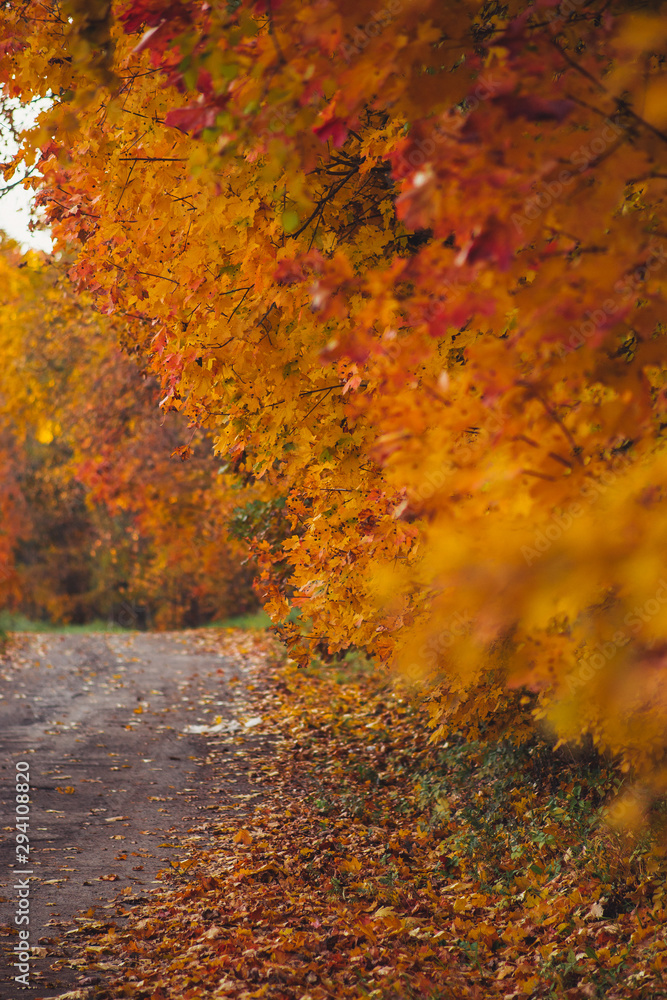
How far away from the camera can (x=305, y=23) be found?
88.3 inches

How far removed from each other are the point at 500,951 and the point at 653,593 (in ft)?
9.44

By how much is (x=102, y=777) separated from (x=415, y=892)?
3237 mm

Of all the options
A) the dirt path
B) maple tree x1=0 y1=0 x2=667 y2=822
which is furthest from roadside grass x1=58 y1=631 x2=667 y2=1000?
maple tree x1=0 y1=0 x2=667 y2=822

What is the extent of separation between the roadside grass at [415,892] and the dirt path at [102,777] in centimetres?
28

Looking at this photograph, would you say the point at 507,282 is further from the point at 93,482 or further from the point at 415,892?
the point at 93,482

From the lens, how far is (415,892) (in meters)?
4.91

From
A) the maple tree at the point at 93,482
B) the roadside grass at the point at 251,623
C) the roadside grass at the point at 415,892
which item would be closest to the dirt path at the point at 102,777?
the roadside grass at the point at 415,892

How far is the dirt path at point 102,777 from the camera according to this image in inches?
187

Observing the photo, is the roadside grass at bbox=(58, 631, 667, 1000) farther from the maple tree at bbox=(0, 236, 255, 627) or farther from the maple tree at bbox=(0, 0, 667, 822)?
the maple tree at bbox=(0, 236, 255, 627)

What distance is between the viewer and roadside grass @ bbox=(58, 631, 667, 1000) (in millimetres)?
3797

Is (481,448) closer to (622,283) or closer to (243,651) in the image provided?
(622,283)

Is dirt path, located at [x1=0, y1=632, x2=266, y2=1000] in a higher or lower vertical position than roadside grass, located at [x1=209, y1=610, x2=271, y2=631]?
lower

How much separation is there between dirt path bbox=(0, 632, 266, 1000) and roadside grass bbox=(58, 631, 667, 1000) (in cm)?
28

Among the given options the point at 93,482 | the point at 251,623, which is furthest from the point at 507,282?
the point at 251,623
